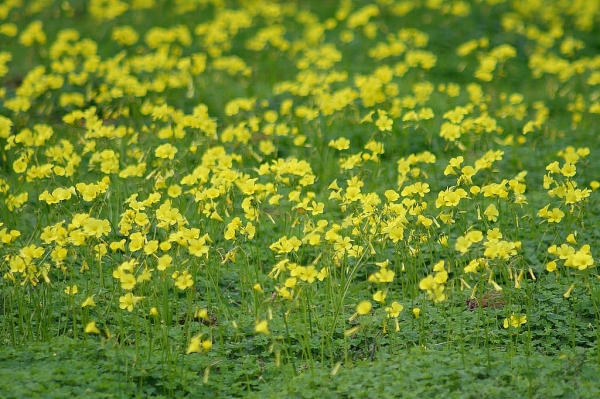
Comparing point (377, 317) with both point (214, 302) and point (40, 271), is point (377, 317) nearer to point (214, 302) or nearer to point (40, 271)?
point (214, 302)

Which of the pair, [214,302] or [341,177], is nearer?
[214,302]

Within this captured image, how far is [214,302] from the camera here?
4.51 meters

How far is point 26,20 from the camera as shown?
33.7ft

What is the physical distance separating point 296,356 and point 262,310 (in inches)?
14.0

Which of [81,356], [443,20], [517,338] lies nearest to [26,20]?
[443,20]

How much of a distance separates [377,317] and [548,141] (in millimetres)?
3124

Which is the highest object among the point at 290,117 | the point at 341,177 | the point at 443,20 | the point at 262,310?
the point at 443,20

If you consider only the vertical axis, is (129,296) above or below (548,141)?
below

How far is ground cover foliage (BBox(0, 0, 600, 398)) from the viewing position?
361 cm

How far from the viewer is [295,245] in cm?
401

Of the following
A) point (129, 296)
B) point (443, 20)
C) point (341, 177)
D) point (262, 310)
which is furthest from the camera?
point (443, 20)

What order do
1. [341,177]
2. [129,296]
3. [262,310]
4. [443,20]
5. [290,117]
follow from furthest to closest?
[443,20] < [290,117] < [341,177] < [262,310] < [129,296]

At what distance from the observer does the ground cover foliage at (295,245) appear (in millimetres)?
3609

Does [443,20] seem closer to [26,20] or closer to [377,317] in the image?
[26,20]
